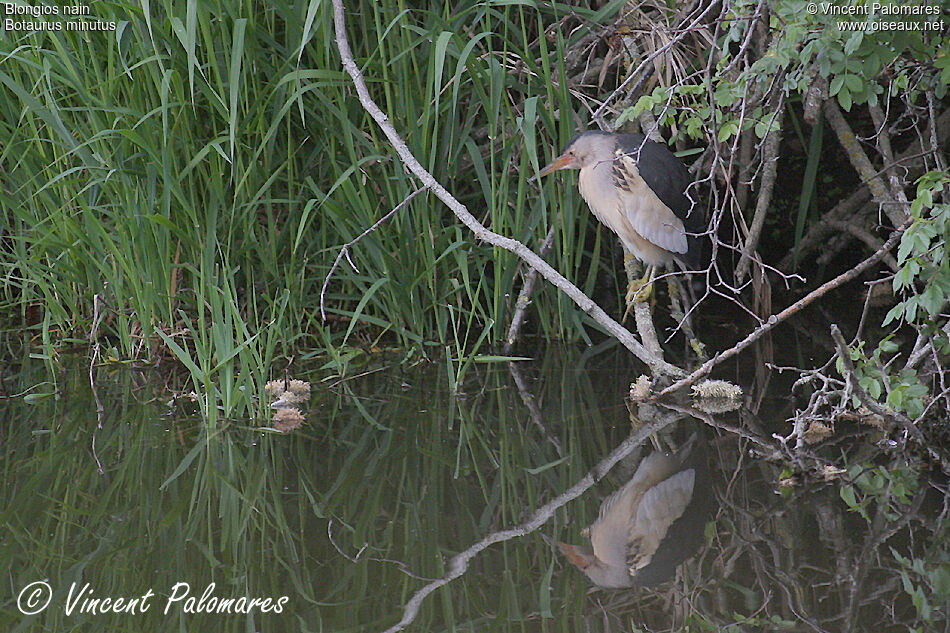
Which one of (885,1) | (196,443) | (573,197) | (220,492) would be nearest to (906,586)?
(885,1)

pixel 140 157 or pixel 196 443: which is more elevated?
pixel 140 157

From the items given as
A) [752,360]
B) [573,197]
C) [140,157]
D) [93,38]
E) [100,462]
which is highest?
[93,38]

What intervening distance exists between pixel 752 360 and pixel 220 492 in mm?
1848

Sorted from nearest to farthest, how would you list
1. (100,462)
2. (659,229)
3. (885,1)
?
1. (885,1)
2. (100,462)
3. (659,229)

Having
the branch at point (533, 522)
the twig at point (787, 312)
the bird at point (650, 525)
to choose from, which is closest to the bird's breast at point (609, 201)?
the twig at point (787, 312)

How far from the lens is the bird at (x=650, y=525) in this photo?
2.00m

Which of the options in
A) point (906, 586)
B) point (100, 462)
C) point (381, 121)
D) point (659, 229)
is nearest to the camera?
point (906, 586)

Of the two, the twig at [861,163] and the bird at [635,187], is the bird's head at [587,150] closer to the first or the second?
the bird at [635,187]

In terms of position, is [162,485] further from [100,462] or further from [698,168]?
[698,168]

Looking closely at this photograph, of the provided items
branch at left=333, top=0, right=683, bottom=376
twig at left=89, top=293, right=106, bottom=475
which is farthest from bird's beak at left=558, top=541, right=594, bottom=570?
twig at left=89, top=293, right=106, bottom=475

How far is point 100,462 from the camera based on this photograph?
2.58m

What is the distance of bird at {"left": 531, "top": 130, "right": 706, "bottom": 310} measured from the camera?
133 inches

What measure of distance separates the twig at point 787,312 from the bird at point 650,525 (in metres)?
0.26

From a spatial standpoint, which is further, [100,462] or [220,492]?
[100,462]
